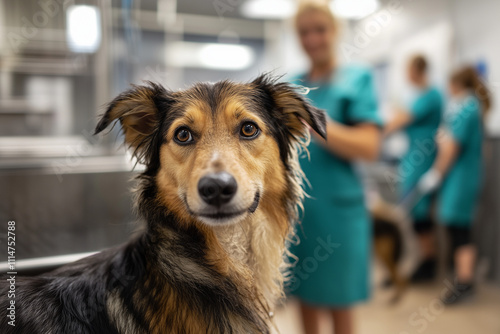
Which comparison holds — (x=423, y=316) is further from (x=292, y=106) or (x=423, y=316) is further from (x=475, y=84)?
(x=292, y=106)

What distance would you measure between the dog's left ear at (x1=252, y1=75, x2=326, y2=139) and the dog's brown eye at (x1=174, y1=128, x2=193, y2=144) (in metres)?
0.19

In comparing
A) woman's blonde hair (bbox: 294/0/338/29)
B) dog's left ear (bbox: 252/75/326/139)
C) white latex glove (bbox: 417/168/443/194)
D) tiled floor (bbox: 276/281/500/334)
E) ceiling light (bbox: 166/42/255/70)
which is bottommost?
tiled floor (bbox: 276/281/500/334)

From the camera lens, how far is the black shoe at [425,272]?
121 inches

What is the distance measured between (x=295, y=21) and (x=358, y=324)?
2018 mm

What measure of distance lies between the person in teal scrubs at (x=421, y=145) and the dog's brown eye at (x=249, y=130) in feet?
7.96

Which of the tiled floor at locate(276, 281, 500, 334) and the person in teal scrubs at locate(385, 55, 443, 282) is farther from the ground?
the person in teal scrubs at locate(385, 55, 443, 282)

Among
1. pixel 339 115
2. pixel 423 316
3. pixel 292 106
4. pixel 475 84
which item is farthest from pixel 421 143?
pixel 292 106

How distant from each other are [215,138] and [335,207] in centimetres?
77

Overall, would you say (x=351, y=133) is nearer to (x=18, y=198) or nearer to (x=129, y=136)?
(x=129, y=136)

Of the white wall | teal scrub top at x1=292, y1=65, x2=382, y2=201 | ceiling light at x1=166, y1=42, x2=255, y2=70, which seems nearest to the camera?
teal scrub top at x1=292, y1=65, x2=382, y2=201

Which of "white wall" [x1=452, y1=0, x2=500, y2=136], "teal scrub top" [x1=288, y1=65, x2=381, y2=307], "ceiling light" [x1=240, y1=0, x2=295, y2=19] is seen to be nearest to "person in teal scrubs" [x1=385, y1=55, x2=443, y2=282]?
"white wall" [x1=452, y1=0, x2=500, y2=136]

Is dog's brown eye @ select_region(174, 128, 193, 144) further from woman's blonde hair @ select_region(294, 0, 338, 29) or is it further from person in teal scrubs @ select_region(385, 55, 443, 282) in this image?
person in teal scrubs @ select_region(385, 55, 443, 282)

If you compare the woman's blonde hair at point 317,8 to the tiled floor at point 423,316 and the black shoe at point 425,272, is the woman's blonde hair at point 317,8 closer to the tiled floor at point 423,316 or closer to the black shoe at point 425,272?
the tiled floor at point 423,316

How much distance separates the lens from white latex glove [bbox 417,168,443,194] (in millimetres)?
2846
